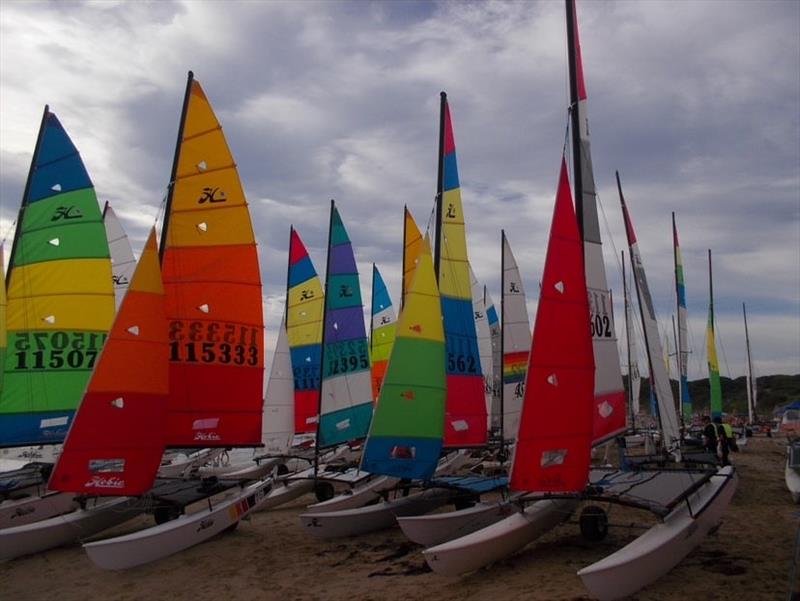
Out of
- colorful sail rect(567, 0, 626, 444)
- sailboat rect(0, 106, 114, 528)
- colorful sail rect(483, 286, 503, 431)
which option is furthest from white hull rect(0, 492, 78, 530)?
colorful sail rect(483, 286, 503, 431)

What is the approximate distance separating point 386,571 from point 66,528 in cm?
532

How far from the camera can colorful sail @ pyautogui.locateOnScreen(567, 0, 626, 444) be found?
941 cm

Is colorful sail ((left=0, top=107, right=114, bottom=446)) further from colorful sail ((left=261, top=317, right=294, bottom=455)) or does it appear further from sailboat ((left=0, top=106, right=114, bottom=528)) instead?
colorful sail ((left=261, top=317, right=294, bottom=455))

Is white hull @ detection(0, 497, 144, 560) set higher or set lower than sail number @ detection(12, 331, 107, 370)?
lower

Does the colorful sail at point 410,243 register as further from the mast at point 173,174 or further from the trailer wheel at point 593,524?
the trailer wheel at point 593,524

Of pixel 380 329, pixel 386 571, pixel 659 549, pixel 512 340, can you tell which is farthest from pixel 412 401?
pixel 380 329

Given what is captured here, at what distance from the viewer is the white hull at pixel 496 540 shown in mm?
7223

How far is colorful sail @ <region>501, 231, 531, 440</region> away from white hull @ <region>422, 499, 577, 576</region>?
8.31m

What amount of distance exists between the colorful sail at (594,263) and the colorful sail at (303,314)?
11.6 m

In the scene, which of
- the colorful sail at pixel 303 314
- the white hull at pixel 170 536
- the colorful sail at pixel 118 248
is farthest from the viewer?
the colorful sail at pixel 303 314

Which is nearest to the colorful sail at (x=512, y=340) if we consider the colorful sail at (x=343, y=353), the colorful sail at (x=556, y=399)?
the colorful sail at (x=343, y=353)

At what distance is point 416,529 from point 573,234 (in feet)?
14.7

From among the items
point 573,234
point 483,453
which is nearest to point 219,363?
point 573,234

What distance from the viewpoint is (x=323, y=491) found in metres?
13.6
